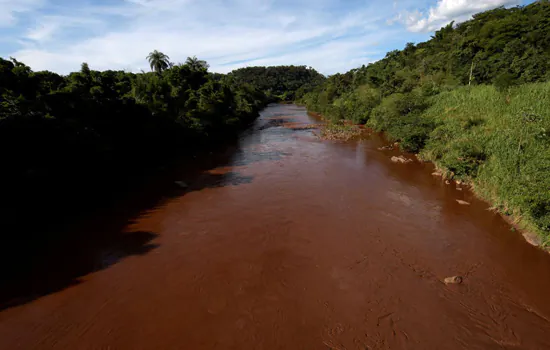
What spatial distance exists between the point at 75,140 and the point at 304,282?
12.8 metres

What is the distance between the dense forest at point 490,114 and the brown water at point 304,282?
5.68 ft

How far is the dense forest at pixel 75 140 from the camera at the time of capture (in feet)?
38.9

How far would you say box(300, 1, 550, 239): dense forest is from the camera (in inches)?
491

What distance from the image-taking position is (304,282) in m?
9.11

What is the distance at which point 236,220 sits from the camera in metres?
13.1

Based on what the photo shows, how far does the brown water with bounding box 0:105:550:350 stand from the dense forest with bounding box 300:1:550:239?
5.68ft

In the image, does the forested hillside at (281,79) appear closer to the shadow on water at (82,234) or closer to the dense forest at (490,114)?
the dense forest at (490,114)

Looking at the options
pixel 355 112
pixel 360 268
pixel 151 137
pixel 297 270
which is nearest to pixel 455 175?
pixel 360 268

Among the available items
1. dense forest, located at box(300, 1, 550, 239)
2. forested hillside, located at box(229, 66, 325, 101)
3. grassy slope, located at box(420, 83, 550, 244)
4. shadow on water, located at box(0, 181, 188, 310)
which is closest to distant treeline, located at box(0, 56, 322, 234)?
shadow on water, located at box(0, 181, 188, 310)

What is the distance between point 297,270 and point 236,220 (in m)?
4.42

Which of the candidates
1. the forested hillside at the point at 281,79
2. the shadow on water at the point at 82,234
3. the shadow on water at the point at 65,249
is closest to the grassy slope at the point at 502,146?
the shadow on water at the point at 82,234

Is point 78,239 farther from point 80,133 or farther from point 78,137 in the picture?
point 80,133

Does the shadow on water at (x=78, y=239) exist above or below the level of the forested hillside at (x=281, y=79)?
below

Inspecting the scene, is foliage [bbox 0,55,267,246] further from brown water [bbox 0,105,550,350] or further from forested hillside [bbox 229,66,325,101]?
forested hillside [bbox 229,66,325,101]
